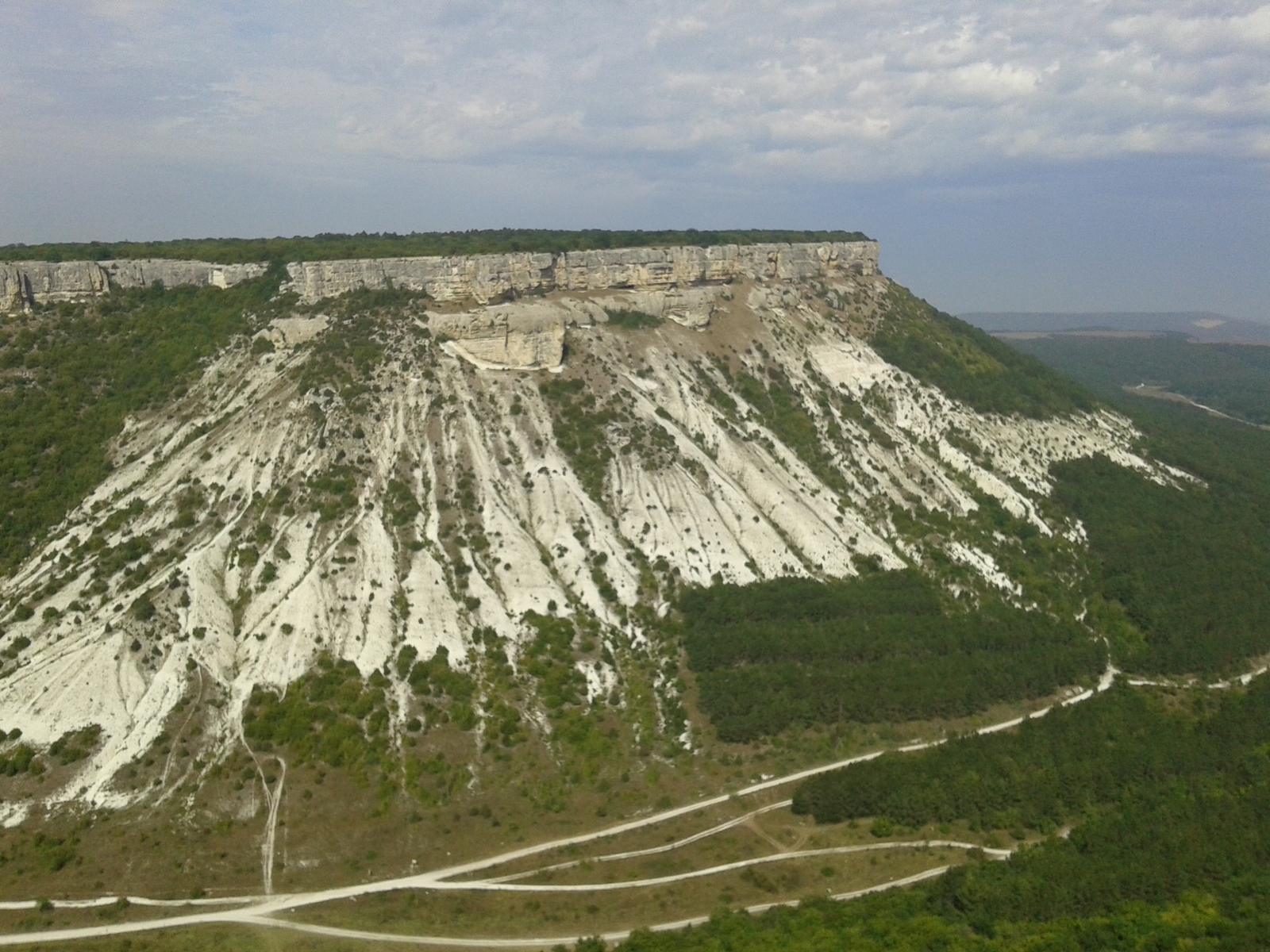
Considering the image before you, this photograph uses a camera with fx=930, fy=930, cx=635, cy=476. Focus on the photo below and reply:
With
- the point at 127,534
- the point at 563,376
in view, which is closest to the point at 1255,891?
the point at 563,376

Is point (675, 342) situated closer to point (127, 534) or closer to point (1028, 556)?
point (1028, 556)

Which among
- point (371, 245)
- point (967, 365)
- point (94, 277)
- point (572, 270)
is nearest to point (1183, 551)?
point (967, 365)

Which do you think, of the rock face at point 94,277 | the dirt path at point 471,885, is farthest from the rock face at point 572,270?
the dirt path at point 471,885

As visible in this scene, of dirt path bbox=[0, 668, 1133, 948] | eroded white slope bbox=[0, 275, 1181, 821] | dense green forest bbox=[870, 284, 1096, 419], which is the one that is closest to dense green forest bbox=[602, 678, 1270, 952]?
dirt path bbox=[0, 668, 1133, 948]

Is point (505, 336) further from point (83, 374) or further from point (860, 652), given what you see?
point (860, 652)

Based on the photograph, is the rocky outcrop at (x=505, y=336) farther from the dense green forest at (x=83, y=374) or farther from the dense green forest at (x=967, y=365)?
the dense green forest at (x=967, y=365)

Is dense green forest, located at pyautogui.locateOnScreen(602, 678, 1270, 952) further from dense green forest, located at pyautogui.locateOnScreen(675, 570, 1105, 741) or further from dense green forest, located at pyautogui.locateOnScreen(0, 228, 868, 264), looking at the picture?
dense green forest, located at pyautogui.locateOnScreen(0, 228, 868, 264)
